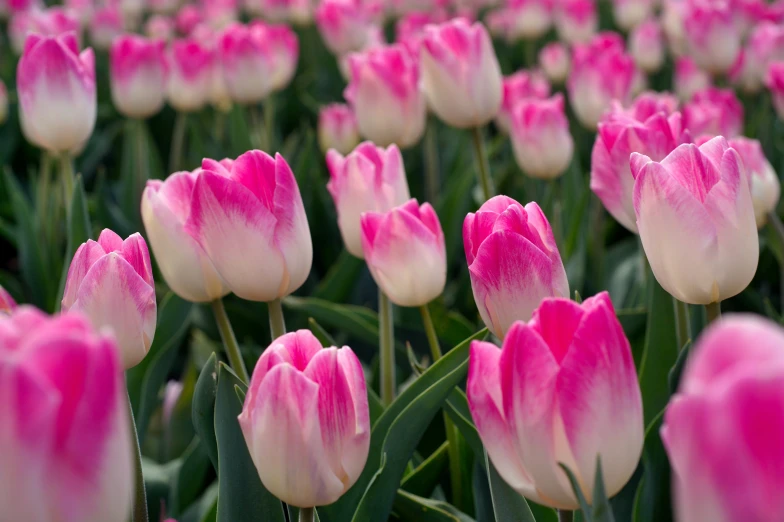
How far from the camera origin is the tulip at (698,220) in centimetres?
75

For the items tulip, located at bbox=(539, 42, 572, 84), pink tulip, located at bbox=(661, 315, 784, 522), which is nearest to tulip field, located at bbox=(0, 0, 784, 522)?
pink tulip, located at bbox=(661, 315, 784, 522)

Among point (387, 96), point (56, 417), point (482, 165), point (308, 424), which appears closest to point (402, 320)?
point (482, 165)

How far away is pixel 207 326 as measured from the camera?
5.60ft

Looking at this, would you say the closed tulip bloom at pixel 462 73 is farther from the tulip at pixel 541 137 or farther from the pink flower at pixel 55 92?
→ the pink flower at pixel 55 92

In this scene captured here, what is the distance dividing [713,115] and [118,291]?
1169 mm

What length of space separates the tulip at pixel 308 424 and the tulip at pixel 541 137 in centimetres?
103

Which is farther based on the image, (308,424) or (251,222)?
(251,222)

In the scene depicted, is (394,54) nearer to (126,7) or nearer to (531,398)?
(531,398)

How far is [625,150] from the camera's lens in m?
1.00

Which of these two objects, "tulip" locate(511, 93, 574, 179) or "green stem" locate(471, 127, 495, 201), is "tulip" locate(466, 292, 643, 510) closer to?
"green stem" locate(471, 127, 495, 201)

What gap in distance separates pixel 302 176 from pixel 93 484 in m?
1.41

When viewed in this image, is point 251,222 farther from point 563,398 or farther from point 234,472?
point 563,398

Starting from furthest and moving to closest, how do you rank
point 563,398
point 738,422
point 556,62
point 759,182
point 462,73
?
1. point 556,62
2. point 462,73
3. point 759,182
4. point 563,398
5. point 738,422

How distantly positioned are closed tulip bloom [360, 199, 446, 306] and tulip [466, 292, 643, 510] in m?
0.36
